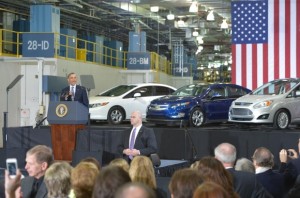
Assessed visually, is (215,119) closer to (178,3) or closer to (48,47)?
(48,47)

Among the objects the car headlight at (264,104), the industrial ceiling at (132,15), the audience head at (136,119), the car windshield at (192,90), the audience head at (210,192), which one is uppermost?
the industrial ceiling at (132,15)

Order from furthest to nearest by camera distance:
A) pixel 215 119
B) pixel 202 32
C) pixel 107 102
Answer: pixel 202 32
pixel 107 102
pixel 215 119

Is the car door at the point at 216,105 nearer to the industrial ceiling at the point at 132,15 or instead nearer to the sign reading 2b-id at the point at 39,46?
the sign reading 2b-id at the point at 39,46

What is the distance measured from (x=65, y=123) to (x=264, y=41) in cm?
954

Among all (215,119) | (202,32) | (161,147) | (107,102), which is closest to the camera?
(161,147)

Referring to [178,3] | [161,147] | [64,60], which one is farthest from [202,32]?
[161,147]

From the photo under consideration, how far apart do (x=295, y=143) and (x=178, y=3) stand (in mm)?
21023

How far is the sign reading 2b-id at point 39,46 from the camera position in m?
21.2

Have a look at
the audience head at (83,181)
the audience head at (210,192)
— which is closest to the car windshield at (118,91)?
the audience head at (83,181)

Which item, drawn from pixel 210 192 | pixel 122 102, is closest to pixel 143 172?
pixel 210 192

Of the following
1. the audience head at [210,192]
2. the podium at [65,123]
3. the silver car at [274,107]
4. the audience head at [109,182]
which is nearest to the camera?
the audience head at [210,192]

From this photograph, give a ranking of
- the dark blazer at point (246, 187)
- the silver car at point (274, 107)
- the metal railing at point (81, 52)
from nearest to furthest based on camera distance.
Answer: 1. the dark blazer at point (246, 187)
2. the silver car at point (274, 107)
3. the metal railing at point (81, 52)

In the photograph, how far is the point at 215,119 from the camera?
64.4 ft

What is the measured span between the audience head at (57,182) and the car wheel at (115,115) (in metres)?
15.9
